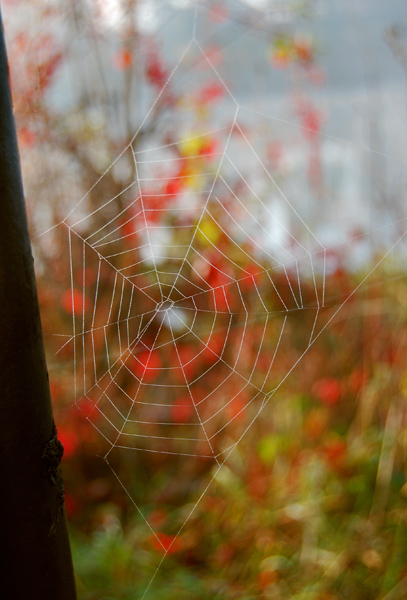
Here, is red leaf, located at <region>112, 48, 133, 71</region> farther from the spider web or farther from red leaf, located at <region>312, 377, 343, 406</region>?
red leaf, located at <region>312, 377, 343, 406</region>

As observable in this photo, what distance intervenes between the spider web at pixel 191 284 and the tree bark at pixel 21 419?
1.77m

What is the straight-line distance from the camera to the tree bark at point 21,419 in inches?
22.0

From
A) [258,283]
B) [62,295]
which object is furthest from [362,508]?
[62,295]

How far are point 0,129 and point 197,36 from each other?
7.49ft

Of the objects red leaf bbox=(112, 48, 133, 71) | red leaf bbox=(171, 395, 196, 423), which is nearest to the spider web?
red leaf bbox=(171, 395, 196, 423)

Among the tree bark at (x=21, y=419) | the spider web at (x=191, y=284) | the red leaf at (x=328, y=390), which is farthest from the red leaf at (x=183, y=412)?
the tree bark at (x=21, y=419)

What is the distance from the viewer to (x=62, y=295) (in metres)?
2.64

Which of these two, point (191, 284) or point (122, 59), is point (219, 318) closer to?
point (191, 284)

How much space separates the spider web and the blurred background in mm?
16

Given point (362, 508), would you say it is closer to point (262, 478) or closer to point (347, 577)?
point (347, 577)

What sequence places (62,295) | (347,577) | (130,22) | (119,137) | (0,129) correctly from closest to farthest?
(0,129), (347,577), (130,22), (119,137), (62,295)

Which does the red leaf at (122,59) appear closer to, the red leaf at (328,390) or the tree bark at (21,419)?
the red leaf at (328,390)

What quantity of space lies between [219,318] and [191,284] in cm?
31

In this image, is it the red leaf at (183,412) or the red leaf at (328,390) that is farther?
the red leaf at (183,412)
